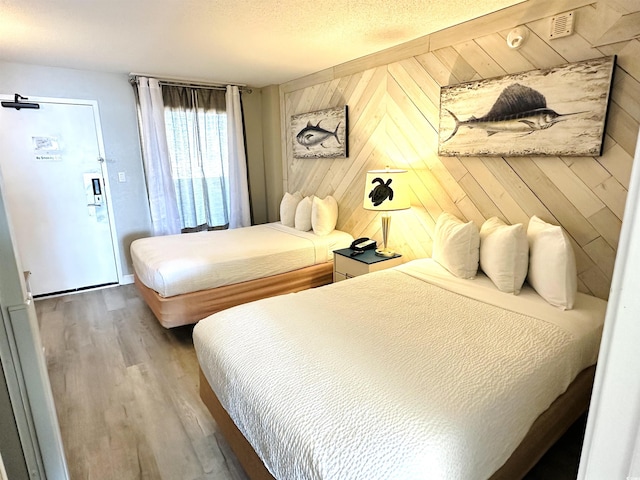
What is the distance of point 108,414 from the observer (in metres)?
2.10

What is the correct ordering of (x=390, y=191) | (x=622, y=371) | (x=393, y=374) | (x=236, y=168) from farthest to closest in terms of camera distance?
(x=236, y=168)
(x=390, y=191)
(x=393, y=374)
(x=622, y=371)

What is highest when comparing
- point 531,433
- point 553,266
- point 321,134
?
point 321,134

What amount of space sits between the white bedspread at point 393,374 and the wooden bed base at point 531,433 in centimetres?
12

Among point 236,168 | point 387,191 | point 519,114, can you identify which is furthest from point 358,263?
point 236,168

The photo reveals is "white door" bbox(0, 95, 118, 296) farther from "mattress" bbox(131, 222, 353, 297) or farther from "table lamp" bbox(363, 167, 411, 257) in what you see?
"table lamp" bbox(363, 167, 411, 257)

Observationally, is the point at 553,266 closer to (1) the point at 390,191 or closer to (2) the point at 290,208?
(1) the point at 390,191

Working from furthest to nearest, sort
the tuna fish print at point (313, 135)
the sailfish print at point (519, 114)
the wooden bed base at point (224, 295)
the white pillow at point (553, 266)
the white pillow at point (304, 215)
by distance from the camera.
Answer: the white pillow at point (304, 215)
the tuna fish print at point (313, 135)
the wooden bed base at point (224, 295)
the sailfish print at point (519, 114)
the white pillow at point (553, 266)

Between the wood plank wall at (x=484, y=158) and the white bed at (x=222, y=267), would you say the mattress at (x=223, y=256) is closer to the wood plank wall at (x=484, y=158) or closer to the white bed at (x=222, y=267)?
the white bed at (x=222, y=267)

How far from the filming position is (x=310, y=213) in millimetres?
4016

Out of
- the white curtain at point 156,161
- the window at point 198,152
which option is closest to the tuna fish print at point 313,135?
the window at point 198,152

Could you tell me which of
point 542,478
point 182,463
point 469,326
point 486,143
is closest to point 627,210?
point 469,326

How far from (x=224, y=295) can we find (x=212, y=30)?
2092 millimetres

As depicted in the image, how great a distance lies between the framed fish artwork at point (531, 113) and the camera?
1.97 metres

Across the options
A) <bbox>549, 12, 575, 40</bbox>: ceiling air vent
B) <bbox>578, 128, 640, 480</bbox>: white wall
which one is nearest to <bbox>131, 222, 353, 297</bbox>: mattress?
<bbox>549, 12, 575, 40</bbox>: ceiling air vent
